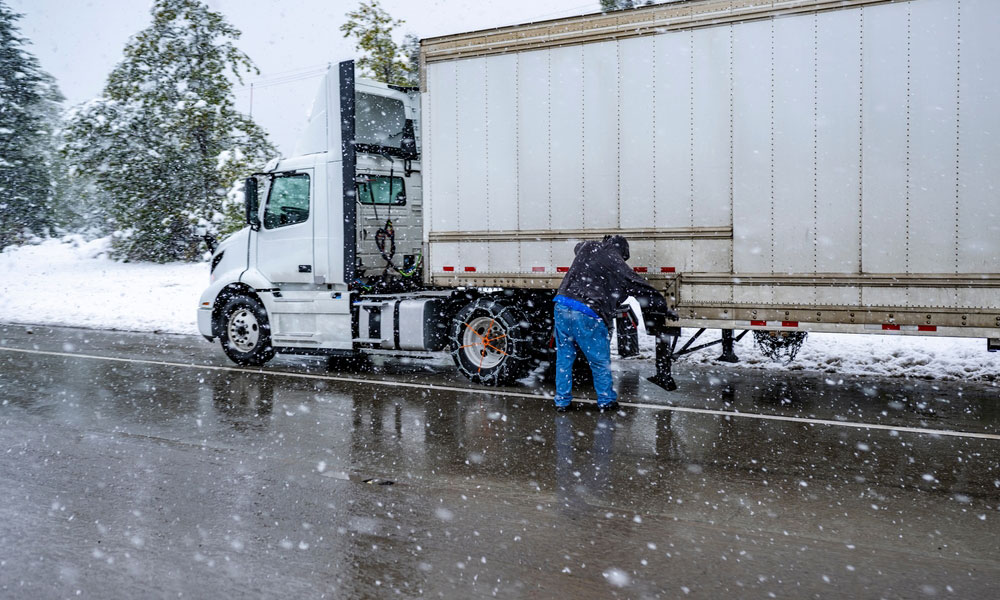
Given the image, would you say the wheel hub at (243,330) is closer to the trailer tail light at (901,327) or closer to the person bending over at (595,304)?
the person bending over at (595,304)

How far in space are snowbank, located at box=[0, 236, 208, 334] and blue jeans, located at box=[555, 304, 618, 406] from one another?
33.4 feet

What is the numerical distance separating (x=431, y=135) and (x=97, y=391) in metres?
4.86

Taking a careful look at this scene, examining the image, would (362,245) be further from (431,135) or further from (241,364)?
(241,364)

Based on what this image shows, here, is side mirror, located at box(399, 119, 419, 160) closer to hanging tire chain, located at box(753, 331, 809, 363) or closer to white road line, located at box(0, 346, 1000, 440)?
white road line, located at box(0, 346, 1000, 440)

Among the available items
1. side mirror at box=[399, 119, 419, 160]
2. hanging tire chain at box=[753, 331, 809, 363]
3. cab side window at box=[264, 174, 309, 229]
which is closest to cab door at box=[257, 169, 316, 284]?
cab side window at box=[264, 174, 309, 229]

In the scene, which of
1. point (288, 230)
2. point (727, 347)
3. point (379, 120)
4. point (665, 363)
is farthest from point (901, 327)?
point (288, 230)

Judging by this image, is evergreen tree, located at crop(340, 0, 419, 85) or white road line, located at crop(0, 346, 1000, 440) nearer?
white road line, located at crop(0, 346, 1000, 440)

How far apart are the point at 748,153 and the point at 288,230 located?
6081 mm

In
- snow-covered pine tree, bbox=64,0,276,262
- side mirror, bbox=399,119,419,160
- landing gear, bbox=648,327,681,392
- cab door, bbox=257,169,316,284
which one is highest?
snow-covered pine tree, bbox=64,0,276,262

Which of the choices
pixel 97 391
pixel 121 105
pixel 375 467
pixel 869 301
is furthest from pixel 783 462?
pixel 121 105

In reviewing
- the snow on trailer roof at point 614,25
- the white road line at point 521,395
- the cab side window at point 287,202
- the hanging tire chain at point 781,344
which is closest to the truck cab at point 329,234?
the cab side window at point 287,202

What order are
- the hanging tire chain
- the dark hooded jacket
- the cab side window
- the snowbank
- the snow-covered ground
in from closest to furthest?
the dark hooded jacket, the snow-covered ground, the hanging tire chain, the cab side window, the snowbank

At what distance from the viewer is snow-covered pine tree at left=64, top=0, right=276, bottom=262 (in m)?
24.9

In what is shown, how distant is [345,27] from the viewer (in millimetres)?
18609
